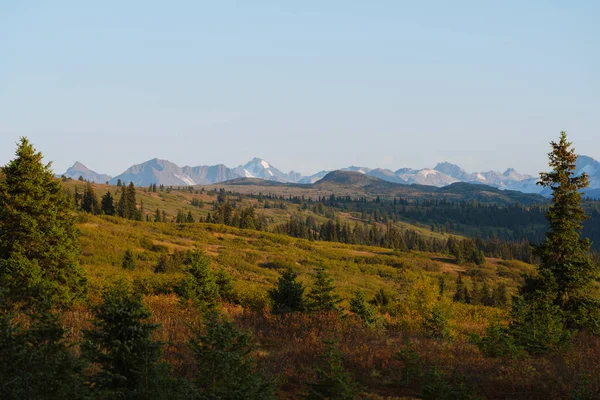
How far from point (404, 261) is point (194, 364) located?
243ft

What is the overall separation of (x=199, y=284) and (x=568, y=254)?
62.9 ft

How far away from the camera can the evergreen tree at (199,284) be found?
2211cm

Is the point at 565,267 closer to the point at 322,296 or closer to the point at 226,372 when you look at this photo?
the point at 322,296

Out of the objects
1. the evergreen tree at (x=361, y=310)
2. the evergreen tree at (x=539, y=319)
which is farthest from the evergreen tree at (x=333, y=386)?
the evergreen tree at (x=361, y=310)

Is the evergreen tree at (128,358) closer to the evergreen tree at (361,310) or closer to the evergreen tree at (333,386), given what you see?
the evergreen tree at (333,386)

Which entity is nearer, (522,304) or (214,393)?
(214,393)

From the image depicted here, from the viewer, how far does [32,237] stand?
1992cm

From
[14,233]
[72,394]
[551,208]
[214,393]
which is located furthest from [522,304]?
[14,233]

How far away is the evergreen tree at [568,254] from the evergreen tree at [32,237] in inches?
910

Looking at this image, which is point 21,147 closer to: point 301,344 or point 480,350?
point 301,344

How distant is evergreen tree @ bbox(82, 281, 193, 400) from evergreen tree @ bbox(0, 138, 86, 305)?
12548mm

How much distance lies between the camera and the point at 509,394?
1252 cm

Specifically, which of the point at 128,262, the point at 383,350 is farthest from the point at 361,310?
the point at 128,262

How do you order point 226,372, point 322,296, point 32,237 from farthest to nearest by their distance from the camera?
1. point 322,296
2. point 32,237
3. point 226,372
